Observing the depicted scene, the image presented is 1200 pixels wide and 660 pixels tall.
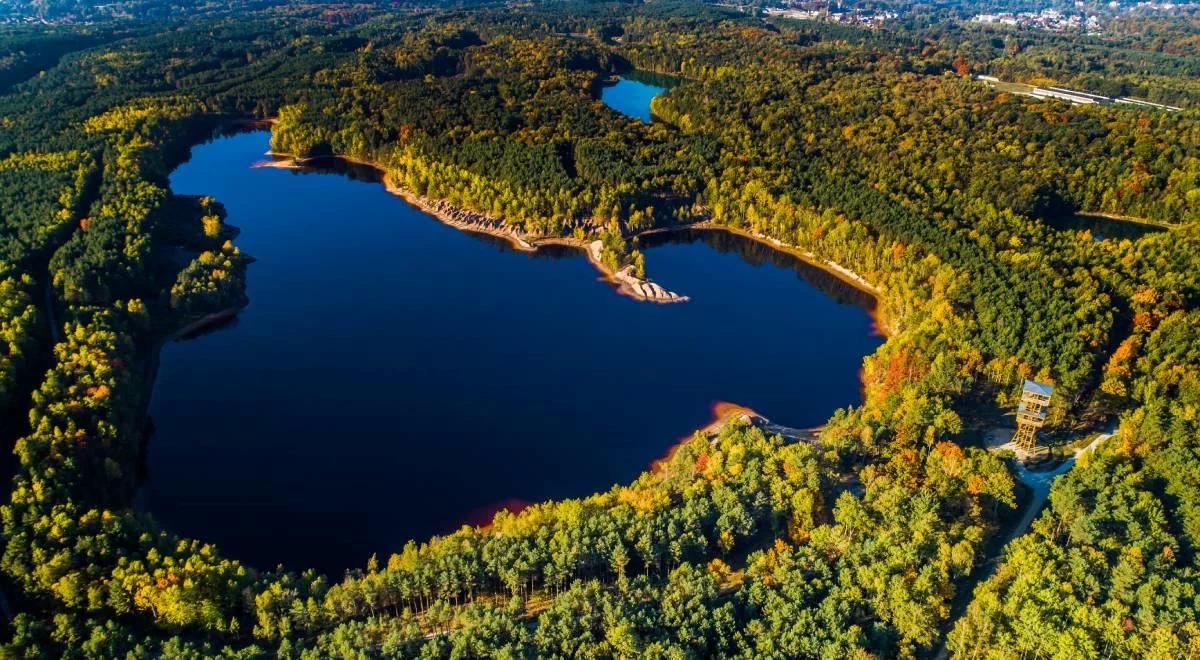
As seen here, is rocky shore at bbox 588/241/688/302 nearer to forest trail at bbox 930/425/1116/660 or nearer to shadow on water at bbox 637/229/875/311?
shadow on water at bbox 637/229/875/311

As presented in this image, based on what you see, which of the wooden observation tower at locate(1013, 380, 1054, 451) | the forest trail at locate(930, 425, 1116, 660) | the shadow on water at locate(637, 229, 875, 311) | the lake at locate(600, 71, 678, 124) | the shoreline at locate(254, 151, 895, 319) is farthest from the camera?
the lake at locate(600, 71, 678, 124)

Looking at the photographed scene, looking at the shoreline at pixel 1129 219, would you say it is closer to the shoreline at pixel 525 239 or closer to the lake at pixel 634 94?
the shoreline at pixel 525 239

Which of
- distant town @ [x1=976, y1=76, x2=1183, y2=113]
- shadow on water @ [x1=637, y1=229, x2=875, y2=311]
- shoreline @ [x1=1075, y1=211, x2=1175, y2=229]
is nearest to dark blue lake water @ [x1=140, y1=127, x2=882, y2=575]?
shadow on water @ [x1=637, y1=229, x2=875, y2=311]

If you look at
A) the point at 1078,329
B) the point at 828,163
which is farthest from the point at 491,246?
the point at 1078,329

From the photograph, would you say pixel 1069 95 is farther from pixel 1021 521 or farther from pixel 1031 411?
pixel 1021 521

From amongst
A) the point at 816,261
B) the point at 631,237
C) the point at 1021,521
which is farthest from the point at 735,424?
the point at 631,237

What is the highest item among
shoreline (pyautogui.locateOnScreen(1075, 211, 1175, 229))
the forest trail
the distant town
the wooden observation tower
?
the distant town
